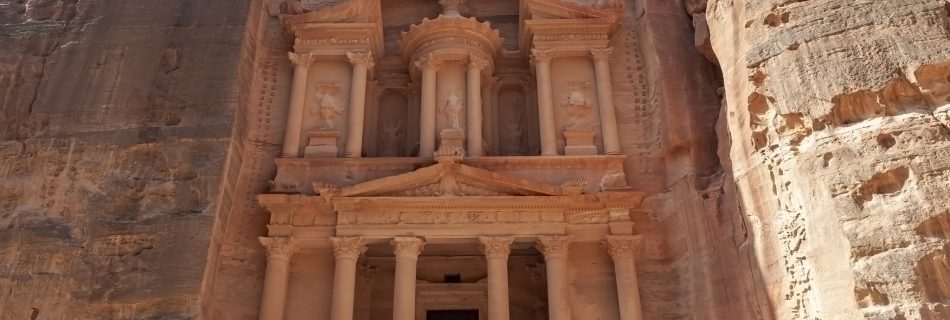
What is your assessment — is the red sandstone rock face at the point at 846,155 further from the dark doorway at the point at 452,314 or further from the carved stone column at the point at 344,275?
the carved stone column at the point at 344,275

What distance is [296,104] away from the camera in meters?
12.7

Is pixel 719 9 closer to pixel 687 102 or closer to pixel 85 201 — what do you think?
pixel 687 102

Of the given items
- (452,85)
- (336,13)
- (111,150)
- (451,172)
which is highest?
(336,13)

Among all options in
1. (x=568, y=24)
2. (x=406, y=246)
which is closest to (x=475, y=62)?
(x=568, y=24)

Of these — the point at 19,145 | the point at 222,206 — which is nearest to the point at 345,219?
the point at 222,206

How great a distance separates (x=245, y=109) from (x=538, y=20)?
541 cm

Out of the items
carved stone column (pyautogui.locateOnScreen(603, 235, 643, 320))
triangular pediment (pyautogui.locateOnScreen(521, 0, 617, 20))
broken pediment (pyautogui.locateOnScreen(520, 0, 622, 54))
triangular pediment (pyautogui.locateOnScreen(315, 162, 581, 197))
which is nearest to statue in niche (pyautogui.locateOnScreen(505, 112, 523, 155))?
broken pediment (pyautogui.locateOnScreen(520, 0, 622, 54))

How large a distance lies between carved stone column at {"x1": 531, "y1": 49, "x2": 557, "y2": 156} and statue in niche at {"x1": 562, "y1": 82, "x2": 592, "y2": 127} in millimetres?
322

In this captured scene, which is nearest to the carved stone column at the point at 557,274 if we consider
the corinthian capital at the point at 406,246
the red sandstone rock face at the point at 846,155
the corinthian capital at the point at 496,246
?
the corinthian capital at the point at 496,246

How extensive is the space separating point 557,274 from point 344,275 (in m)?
3.14

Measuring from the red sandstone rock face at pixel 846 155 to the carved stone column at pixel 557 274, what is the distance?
111 inches

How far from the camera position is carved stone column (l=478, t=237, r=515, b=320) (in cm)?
1059

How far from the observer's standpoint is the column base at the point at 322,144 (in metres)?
12.3

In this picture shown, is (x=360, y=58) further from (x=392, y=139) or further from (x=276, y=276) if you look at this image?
(x=276, y=276)
